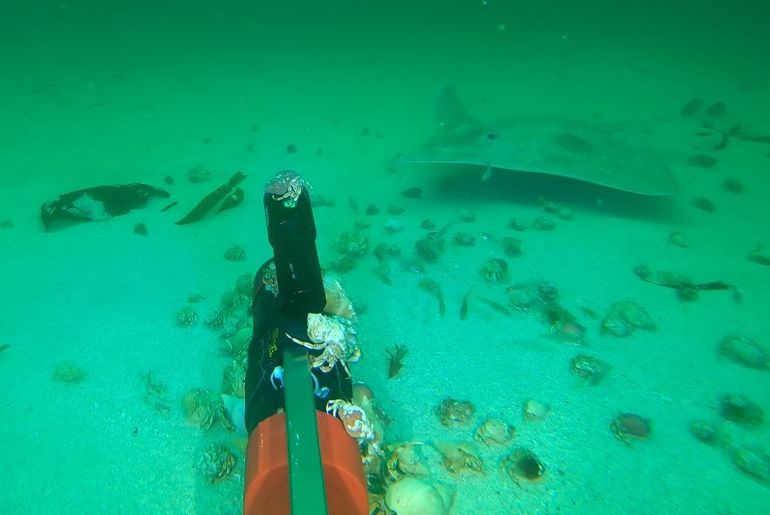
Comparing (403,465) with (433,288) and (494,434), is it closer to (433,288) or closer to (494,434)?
(494,434)

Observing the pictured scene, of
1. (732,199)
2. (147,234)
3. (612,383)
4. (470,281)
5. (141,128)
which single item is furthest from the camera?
(141,128)

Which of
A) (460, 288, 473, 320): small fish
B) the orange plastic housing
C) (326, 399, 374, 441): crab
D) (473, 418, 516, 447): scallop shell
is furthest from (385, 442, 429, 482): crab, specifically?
(460, 288, 473, 320): small fish

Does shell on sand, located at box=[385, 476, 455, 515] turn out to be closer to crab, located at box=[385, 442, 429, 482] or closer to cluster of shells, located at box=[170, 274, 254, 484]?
crab, located at box=[385, 442, 429, 482]

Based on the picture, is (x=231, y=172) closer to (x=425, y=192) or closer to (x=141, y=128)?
(x=425, y=192)

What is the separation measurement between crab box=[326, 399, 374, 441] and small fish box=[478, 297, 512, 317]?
8.65 feet

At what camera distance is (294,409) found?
1.95m

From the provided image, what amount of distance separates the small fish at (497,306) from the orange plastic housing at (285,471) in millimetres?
2873

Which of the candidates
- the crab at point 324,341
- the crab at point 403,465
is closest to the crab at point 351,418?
the crab at point 324,341

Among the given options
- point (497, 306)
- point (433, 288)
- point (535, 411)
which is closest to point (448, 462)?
point (535, 411)

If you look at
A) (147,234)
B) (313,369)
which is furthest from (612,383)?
(147,234)

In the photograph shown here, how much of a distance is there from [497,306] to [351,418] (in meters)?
2.80

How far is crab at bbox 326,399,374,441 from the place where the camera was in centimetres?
230

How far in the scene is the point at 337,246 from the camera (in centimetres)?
577

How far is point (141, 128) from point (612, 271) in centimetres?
1222
